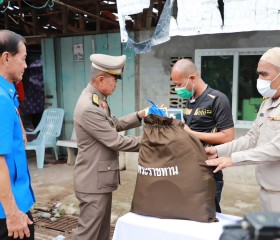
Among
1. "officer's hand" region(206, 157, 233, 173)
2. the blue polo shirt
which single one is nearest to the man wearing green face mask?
"officer's hand" region(206, 157, 233, 173)

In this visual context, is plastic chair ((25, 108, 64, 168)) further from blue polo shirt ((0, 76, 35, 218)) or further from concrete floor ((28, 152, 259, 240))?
blue polo shirt ((0, 76, 35, 218))

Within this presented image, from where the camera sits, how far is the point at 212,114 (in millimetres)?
2666

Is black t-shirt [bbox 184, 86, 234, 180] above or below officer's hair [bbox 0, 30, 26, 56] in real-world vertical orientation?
below

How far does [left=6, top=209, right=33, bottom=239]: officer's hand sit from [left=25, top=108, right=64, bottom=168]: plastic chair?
4787 millimetres

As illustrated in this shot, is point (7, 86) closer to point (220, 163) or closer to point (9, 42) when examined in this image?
point (9, 42)

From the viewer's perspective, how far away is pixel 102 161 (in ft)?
8.42

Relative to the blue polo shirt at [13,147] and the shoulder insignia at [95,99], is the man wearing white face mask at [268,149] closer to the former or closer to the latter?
the shoulder insignia at [95,99]

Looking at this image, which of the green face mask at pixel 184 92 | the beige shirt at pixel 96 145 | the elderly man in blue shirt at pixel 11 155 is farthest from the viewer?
the green face mask at pixel 184 92

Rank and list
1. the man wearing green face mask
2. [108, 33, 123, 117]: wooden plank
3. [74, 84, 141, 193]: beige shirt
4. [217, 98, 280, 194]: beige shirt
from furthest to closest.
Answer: [108, 33, 123, 117]: wooden plank < the man wearing green face mask < [74, 84, 141, 193]: beige shirt < [217, 98, 280, 194]: beige shirt

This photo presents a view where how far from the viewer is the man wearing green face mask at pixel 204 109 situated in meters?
2.61

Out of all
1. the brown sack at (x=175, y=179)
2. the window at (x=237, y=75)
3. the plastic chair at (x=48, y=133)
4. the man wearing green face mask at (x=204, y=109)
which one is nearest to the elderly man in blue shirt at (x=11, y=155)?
the brown sack at (x=175, y=179)

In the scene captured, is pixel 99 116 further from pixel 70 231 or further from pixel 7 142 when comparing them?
pixel 70 231

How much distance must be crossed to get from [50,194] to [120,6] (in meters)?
2.94

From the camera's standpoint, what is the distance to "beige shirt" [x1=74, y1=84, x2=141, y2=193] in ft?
8.07
